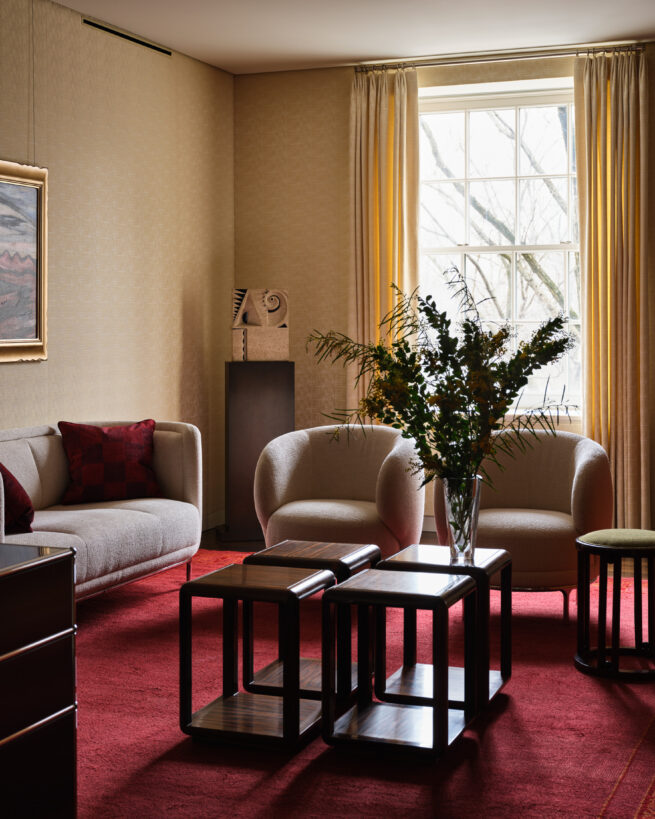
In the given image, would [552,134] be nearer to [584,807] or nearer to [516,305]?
[516,305]

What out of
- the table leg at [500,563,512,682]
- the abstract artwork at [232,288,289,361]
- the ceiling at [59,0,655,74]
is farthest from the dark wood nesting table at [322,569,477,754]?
the ceiling at [59,0,655,74]

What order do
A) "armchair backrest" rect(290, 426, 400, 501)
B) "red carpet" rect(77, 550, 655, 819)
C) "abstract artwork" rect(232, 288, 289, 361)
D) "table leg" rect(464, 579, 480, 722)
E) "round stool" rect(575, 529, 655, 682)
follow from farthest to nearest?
1. "abstract artwork" rect(232, 288, 289, 361)
2. "armchair backrest" rect(290, 426, 400, 501)
3. "round stool" rect(575, 529, 655, 682)
4. "table leg" rect(464, 579, 480, 722)
5. "red carpet" rect(77, 550, 655, 819)

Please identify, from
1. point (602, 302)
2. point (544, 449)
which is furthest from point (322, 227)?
point (544, 449)

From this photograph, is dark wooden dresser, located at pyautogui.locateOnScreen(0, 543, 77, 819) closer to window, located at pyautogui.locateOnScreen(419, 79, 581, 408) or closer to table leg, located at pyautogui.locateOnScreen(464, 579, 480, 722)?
table leg, located at pyautogui.locateOnScreen(464, 579, 480, 722)

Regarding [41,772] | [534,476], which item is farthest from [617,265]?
[41,772]

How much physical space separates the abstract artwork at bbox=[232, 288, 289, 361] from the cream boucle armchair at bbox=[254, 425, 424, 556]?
3.35ft

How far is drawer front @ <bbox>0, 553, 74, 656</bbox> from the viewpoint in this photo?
2.27 meters

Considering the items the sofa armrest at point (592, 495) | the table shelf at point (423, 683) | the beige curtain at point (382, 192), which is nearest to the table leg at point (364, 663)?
the table shelf at point (423, 683)

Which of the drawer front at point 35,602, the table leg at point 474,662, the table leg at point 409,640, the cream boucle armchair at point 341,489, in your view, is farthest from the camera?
the cream boucle armchair at point 341,489

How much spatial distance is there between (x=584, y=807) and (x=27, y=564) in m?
1.70

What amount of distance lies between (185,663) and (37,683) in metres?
0.98

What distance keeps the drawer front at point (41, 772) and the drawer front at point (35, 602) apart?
230 mm

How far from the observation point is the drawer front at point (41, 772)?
2285 mm

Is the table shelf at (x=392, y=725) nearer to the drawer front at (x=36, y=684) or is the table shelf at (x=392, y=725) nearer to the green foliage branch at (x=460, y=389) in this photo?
the green foliage branch at (x=460, y=389)
